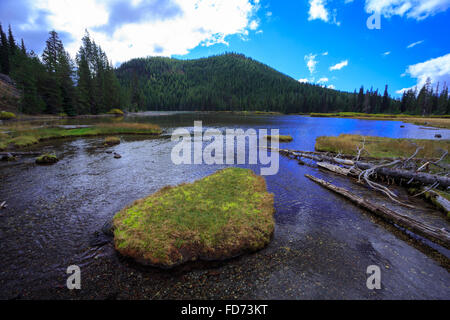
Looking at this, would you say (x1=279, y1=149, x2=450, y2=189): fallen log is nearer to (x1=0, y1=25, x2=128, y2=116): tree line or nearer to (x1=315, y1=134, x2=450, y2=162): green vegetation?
(x1=315, y1=134, x2=450, y2=162): green vegetation

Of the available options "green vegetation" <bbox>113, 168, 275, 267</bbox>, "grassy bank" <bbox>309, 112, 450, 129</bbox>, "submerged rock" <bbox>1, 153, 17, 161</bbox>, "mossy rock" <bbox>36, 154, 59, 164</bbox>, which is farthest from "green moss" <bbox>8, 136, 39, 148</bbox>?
"grassy bank" <bbox>309, 112, 450, 129</bbox>

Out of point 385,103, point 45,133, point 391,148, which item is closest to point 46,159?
point 45,133

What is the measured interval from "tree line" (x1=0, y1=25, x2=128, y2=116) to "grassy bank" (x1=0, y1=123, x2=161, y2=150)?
1204 inches

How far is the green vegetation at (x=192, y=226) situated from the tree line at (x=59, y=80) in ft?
268

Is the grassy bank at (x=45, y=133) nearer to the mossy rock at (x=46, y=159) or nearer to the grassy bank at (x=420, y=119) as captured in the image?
the mossy rock at (x=46, y=159)

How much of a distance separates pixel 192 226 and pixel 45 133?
44471 millimetres

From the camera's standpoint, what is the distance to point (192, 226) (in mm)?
9156

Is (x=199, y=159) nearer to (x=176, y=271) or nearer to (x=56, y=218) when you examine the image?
(x=56, y=218)

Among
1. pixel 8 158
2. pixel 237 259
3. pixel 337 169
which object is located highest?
pixel 8 158

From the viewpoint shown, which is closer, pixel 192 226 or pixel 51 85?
pixel 192 226

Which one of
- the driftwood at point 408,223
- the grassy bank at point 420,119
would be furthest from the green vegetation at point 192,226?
the grassy bank at point 420,119

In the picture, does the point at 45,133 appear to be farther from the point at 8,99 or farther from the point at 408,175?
the point at 408,175

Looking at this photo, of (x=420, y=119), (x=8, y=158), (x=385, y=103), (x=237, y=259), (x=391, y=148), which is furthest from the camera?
(x=385, y=103)

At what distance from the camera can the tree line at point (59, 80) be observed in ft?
202
